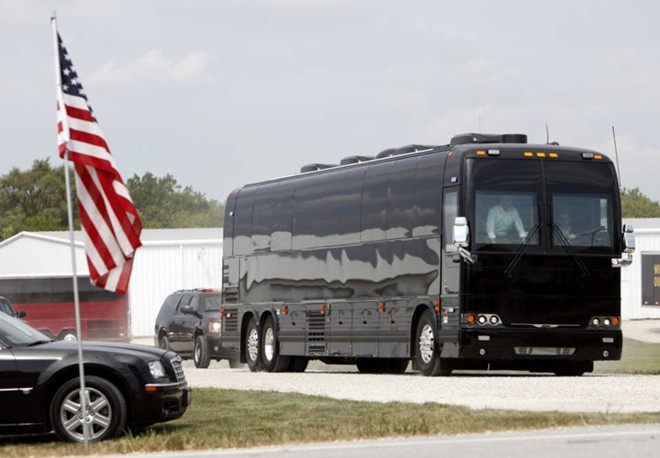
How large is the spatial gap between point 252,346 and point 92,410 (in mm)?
17914

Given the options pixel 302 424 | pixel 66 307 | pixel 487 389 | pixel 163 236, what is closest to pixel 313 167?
pixel 487 389

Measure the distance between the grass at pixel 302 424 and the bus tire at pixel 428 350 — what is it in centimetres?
674

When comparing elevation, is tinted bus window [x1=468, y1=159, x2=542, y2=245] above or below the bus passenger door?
above

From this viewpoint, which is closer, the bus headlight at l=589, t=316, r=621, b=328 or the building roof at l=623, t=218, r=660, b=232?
the bus headlight at l=589, t=316, r=621, b=328

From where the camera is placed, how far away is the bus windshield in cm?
2627

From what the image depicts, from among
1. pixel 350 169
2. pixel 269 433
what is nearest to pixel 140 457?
pixel 269 433

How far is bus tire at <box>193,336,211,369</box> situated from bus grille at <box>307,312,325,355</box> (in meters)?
6.94

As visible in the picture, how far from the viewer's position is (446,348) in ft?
86.5

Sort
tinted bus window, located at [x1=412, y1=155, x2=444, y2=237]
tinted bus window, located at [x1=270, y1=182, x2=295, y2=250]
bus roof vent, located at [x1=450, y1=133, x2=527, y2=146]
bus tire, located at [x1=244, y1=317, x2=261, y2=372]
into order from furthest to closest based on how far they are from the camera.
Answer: bus tire, located at [x1=244, y1=317, x2=261, y2=372] < tinted bus window, located at [x1=270, y1=182, x2=295, y2=250] < bus roof vent, located at [x1=450, y1=133, x2=527, y2=146] < tinted bus window, located at [x1=412, y1=155, x2=444, y2=237]

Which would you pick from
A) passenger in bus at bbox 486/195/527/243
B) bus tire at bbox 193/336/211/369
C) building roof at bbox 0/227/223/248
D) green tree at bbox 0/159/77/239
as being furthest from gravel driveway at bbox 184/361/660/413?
green tree at bbox 0/159/77/239

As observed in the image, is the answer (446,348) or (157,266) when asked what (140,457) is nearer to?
(446,348)

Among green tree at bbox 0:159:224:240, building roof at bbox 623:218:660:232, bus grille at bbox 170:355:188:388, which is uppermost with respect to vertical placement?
green tree at bbox 0:159:224:240

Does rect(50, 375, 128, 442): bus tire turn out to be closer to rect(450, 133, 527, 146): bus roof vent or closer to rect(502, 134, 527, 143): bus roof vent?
rect(450, 133, 527, 146): bus roof vent

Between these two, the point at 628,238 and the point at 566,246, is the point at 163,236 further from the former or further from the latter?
the point at 628,238
